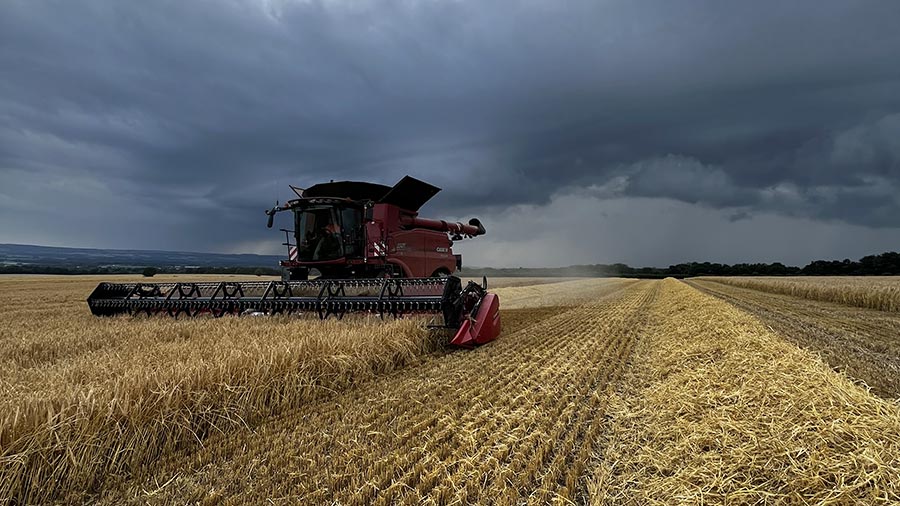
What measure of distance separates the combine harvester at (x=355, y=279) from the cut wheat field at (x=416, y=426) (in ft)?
4.05

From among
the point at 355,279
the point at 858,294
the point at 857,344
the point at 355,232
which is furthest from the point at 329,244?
the point at 858,294

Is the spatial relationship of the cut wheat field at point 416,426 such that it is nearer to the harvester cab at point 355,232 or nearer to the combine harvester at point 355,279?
the combine harvester at point 355,279

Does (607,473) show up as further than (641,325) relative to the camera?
No

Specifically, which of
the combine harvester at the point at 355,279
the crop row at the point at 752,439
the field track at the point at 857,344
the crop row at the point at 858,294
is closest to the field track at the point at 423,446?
the crop row at the point at 752,439

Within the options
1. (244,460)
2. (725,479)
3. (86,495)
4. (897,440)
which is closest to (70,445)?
(86,495)

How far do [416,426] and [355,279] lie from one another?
4413 millimetres

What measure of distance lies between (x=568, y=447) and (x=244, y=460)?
198cm

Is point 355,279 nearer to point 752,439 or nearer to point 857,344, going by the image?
point 752,439

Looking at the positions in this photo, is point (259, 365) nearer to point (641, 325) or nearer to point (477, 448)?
point (477, 448)

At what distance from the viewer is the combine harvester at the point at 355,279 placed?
5.97m

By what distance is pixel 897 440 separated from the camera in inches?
78.3

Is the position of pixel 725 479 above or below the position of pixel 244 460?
above

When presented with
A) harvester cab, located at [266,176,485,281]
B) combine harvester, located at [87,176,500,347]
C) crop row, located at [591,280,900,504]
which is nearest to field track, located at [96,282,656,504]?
crop row, located at [591,280,900,504]

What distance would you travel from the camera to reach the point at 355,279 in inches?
277
